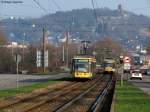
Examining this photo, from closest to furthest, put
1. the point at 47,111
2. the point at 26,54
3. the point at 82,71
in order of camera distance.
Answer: the point at 47,111
the point at 82,71
the point at 26,54

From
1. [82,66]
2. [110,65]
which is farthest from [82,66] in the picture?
[110,65]

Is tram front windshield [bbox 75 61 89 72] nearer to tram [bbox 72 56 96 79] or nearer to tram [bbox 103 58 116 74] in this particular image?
tram [bbox 72 56 96 79]

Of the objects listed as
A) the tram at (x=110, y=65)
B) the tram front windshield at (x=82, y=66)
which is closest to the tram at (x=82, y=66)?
the tram front windshield at (x=82, y=66)

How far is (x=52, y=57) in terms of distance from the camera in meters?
143

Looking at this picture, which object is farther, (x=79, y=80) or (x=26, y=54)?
(x=26, y=54)

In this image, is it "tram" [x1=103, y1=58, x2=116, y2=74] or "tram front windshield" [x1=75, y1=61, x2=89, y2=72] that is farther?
"tram" [x1=103, y1=58, x2=116, y2=74]

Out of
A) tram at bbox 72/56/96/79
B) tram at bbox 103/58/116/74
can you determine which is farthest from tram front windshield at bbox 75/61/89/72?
tram at bbox 103/58/116/74

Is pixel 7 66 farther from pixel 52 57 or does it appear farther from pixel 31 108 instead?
pixel 31 108

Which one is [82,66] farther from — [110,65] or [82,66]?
[110,65]

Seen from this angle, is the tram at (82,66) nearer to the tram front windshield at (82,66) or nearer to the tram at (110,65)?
the tram front windshield at (82,66)

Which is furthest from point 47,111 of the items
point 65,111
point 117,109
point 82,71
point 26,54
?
point 26,54

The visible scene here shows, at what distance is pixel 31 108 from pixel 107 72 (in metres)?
103

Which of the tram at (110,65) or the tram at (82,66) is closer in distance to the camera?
the tram at (82,66)

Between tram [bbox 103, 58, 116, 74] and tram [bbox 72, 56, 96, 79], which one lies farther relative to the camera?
tram [bbox 103, 58, 116, 74]
